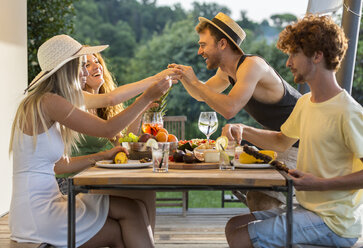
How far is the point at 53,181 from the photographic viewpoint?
2369 millimetres

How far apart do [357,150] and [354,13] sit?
2.12 m

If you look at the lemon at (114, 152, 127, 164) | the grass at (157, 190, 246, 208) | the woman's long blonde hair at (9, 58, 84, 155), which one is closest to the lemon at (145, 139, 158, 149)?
the lemon at (114, 152, 127, 164)

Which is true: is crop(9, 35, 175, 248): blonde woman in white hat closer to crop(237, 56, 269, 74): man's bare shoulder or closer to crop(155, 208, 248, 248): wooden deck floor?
crop(237, 56, 269, 74): man's bare shoulder

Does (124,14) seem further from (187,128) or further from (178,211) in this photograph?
(178,211)

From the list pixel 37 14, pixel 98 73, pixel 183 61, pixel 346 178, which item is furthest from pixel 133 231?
pixel 183 61

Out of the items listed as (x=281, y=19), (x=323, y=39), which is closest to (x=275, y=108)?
(x=323, y=39)

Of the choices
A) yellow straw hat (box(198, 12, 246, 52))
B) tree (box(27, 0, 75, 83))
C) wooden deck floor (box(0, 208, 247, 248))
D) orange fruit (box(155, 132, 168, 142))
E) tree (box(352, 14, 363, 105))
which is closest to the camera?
orange fruit (box(155, 132, 168, 142))

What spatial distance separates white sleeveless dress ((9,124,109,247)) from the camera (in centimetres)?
224

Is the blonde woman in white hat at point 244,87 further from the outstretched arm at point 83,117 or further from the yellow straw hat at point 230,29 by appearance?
the outstretched arm at point 83,117

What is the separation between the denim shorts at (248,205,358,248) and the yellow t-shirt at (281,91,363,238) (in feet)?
0.09

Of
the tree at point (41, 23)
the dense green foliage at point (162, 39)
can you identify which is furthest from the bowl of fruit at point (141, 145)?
the dense green foliage at point (162, 39)

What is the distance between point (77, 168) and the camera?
277cm

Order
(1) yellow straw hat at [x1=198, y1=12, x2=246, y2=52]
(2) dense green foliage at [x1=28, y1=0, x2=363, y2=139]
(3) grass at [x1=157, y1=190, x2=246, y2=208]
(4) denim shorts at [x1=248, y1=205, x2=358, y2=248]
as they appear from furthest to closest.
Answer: (2) dense green foliage at [x1=28, y1=0, x2=363, y2=139], (3) grass at [x1=157, y1=190, x2=246, y2=208], (1) yellow straw hat at [x1=198, y1=12, x2=246, y2=52], (4) denim shorts at [x1=248, y1=205, x2=358, y2=248]

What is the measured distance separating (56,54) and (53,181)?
60 cm
